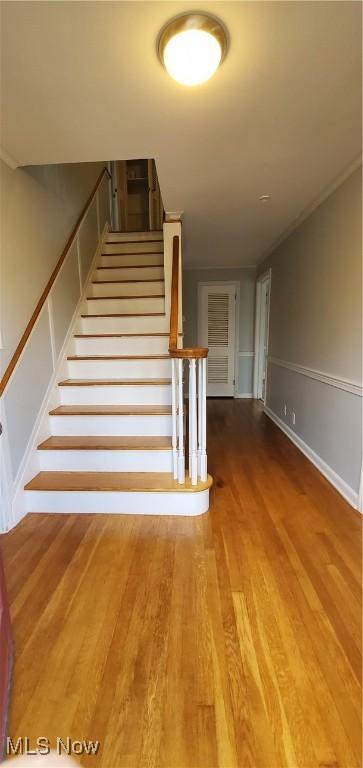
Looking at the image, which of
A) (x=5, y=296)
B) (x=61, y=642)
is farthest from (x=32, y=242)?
(x=61, y=642)

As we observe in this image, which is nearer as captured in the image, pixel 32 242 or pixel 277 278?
pixel 32 242

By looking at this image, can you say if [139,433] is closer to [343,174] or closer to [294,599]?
[294,599]

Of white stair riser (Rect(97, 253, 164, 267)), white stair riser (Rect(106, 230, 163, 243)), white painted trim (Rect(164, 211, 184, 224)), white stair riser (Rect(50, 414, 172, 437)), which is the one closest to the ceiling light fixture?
white painted trim (Rect(164, 211, 184, 224))

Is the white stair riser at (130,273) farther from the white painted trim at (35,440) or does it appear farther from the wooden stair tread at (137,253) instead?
the white painted trim at (35,440)

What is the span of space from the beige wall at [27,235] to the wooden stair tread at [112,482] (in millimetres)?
781

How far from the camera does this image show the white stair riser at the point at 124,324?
304 cm

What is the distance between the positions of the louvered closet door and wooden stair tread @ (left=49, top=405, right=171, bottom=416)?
9.60ft

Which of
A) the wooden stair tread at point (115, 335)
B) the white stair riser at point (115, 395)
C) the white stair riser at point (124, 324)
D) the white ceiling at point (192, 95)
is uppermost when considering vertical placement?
the white ceiling at point (192, 95)

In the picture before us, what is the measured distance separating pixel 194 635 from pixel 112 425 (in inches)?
58.0

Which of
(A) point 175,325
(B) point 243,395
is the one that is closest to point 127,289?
(A) point 175,325

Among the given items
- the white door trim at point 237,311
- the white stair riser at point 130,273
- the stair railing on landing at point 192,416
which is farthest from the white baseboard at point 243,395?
the stair railing on landing at point 192,416

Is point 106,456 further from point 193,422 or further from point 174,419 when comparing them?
point 193,422

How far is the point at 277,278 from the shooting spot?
3.88 meters

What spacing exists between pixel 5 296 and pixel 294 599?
219cm
